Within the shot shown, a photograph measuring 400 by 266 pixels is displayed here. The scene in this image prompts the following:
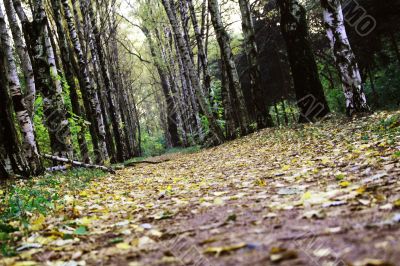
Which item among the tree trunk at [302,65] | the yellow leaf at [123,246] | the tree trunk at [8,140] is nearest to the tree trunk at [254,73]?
the tree trunk at [302,65]

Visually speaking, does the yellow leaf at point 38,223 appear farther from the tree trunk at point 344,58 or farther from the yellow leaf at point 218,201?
the tree trunk at point 344,58

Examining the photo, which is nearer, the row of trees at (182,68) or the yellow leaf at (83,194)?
the yellow leaf at (83,194)

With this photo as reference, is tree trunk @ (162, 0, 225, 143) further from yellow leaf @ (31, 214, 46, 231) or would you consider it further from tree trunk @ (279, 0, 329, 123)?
yellow leaf @ (31, 214, 46, 231)

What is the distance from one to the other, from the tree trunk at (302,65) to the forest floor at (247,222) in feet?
21.1

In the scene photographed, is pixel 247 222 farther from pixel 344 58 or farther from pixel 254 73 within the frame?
pixel 254 73

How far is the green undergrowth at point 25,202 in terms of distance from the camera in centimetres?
334

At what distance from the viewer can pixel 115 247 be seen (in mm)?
2918

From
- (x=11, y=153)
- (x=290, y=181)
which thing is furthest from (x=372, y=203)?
(x=11, y=153)

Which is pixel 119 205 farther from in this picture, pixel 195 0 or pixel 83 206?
pixel 195 0

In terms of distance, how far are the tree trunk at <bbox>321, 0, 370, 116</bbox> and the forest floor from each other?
4.53 metres

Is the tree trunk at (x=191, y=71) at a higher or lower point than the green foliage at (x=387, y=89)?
higher

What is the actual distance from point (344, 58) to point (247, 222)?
829cm

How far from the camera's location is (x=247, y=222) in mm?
3232

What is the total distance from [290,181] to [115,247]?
278 centimetres
